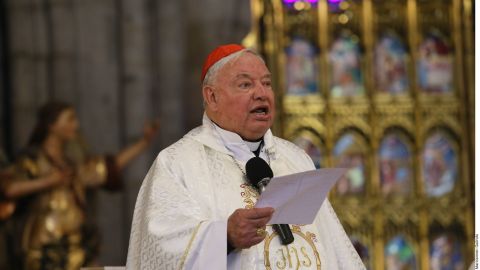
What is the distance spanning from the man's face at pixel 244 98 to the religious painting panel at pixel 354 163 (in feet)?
20.0

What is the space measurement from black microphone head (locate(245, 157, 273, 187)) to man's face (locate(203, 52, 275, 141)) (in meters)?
0.10

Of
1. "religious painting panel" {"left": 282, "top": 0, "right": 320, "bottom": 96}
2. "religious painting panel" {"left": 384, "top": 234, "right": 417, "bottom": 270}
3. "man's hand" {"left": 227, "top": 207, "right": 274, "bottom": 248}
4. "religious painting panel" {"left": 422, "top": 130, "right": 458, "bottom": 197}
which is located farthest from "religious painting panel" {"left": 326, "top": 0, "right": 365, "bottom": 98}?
"man's hand" {"left": 227, "top": 207, "right": 274, "bottom": 248}

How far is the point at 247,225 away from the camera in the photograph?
3.13 metres

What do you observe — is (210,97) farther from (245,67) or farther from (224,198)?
(224,198)

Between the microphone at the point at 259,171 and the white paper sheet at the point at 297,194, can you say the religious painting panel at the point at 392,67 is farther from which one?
the white paper sheet at the point at 297,194

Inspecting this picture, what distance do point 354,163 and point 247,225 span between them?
663 cm

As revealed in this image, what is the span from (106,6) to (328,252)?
5.73 meters

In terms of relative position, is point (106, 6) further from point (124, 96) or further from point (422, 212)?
point (422, 212)

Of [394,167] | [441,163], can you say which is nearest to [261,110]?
[394,167]

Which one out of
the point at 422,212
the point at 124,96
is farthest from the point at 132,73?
A: the point at 422,212

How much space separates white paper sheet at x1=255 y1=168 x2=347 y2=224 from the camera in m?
3.19

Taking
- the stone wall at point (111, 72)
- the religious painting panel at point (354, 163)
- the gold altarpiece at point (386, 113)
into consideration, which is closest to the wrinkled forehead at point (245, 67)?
the stone wall at point (111, 72)

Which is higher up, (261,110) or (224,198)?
(261,110)

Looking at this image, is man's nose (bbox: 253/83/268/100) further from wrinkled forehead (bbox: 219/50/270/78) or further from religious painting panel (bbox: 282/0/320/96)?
religious painting panel (bbox: 282/0/320/96)
